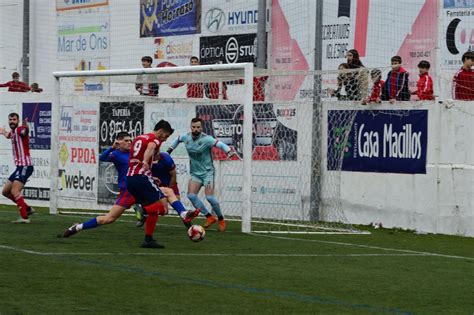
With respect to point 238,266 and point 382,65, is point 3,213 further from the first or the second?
point 238,266

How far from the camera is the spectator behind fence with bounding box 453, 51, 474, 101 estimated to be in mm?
20516

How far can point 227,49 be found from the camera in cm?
2852

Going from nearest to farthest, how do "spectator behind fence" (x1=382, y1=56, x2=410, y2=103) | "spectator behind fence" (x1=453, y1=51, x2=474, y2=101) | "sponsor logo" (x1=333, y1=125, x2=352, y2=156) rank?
→ "spectator behind fence" (x1=453, y1=51, x2=474, y2=101), "spectator behind fence" (x1=382, y1=56, x2=410, y2=103), "sponsor logo" (x1=333, y1=125, x2=352, y2=156)

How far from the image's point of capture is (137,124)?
2573 cm

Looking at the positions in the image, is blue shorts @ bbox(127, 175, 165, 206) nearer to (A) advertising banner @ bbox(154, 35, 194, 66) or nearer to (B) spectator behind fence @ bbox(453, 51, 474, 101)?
(B) spectator behind fence @ bbox(453, 51, 474, 101)

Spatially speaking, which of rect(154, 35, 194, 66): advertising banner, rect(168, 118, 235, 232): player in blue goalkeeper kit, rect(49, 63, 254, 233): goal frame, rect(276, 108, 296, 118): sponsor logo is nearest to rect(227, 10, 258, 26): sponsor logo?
rect(154, 35, 194, 66): advertising banner

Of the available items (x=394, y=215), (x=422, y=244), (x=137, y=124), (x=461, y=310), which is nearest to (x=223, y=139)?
(x=137, y=124)

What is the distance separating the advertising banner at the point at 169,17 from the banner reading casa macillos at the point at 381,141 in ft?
27.0

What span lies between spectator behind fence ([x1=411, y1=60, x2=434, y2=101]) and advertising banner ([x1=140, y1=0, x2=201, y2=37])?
9576mm

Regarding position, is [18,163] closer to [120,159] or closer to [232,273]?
[120,159]

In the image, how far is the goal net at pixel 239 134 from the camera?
A: 73.5 ft

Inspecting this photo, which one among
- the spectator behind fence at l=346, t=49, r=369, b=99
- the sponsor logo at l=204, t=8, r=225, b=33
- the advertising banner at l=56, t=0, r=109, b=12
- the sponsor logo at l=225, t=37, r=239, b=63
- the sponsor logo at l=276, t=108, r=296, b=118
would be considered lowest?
the sponsor logo at l=276, t=108, r=296, b=118

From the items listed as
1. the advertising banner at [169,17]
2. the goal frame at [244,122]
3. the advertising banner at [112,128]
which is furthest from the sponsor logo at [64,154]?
the advertising banner at [169,17]

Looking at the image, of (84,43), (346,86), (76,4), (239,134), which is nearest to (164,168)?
(239,134)
